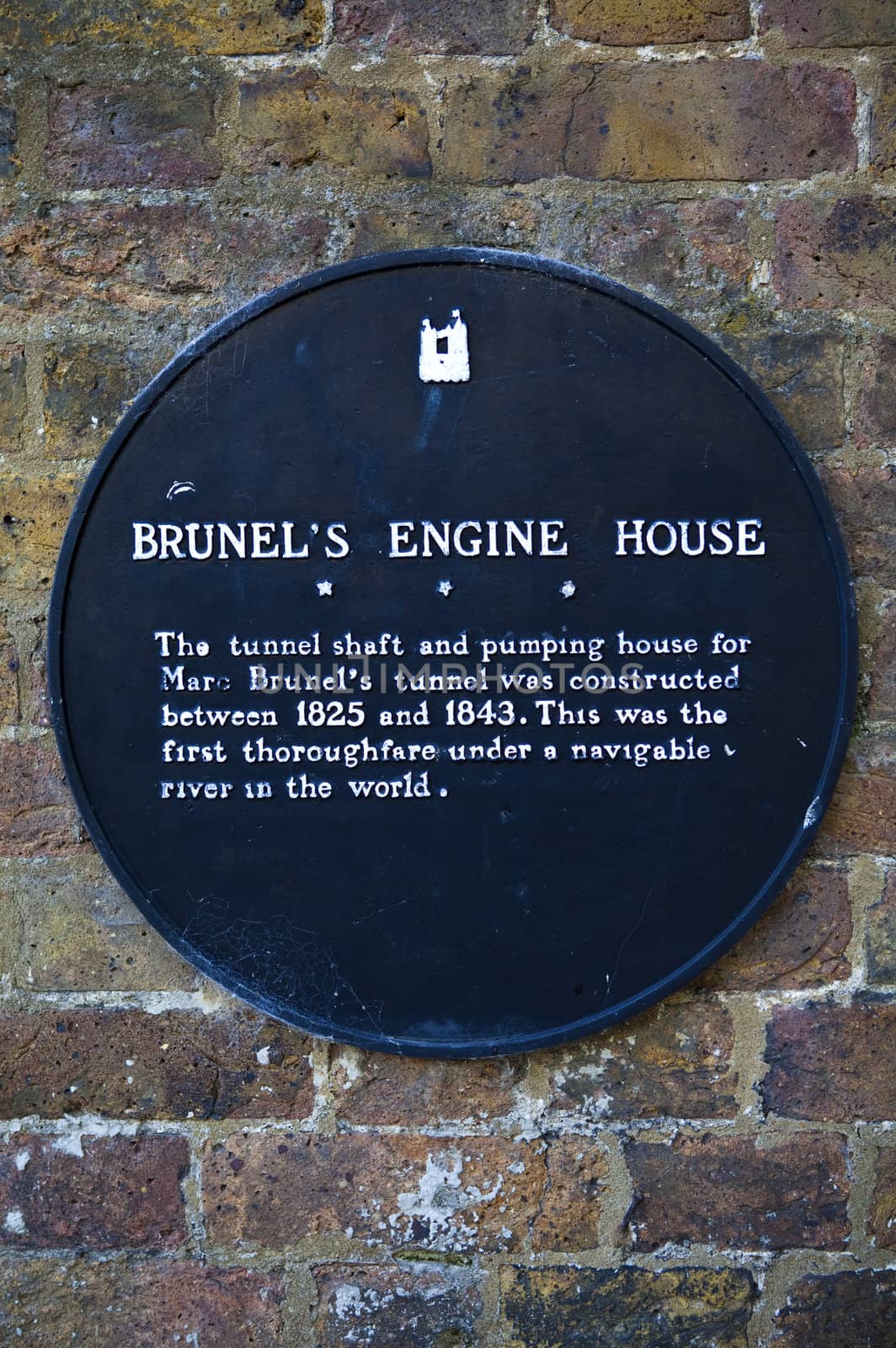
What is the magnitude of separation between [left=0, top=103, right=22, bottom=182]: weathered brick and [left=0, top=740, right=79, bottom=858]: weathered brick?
3.63 ft

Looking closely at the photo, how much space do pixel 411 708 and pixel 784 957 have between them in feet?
2.85

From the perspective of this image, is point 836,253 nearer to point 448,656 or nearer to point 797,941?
point 448,656

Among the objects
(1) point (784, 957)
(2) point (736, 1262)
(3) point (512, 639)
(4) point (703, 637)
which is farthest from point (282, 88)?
(2) point (736, 1262)

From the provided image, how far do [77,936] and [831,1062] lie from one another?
1493mm

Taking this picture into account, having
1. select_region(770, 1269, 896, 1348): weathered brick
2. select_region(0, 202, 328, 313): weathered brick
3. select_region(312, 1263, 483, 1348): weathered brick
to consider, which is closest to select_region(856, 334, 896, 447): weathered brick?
select_region(0, 202, 328, 313): weathered brick

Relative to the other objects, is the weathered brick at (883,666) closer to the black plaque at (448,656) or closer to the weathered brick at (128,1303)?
the black plaque at (448,656)

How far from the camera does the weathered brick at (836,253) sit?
196 centimetres

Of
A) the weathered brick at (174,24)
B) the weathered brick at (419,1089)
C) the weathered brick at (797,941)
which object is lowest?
the weathered brick at (419,1089)

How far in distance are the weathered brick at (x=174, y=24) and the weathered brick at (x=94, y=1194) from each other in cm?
212

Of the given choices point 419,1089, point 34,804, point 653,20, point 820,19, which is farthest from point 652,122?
point 419,1089

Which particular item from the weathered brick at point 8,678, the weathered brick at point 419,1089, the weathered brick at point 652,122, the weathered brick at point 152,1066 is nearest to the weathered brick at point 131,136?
the weathered brick at point 652,122

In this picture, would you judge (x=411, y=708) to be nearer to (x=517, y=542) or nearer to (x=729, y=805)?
(x=517, y=542)

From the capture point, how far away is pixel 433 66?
1.96 meters

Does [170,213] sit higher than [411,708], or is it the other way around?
[170,213]
